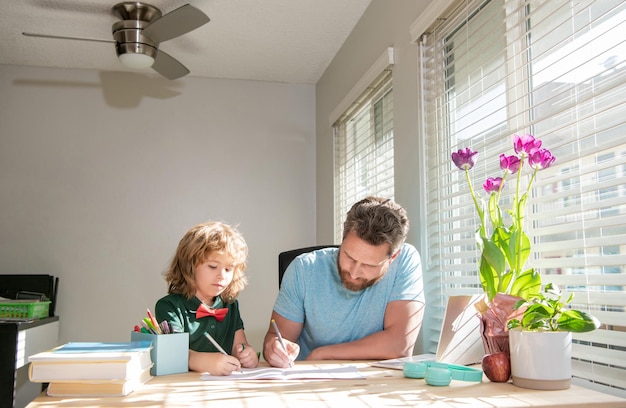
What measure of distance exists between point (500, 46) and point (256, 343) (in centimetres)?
281

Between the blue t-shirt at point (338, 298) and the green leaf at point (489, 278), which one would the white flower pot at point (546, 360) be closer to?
the green leaf at point (489, 278)

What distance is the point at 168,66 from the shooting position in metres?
3.19

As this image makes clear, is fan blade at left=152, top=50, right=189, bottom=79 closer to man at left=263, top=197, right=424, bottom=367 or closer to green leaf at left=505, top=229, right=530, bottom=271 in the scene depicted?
man at left=263, top=197, right=424, bottom=367

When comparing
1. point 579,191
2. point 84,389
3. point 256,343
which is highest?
point 579,191

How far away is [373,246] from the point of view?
69.0 inches

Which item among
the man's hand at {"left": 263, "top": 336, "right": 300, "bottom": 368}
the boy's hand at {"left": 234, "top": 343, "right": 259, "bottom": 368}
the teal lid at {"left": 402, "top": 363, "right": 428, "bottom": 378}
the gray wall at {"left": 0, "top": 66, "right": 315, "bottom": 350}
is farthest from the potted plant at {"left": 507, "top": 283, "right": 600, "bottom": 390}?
the gray wall at {"left": 0, "top": 66, "right": 315, "bottom": 350}

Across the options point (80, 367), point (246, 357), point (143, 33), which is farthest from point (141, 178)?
point (80, 367)

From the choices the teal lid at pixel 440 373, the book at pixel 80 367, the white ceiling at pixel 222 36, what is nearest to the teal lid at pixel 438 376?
the teal lid at pixel 440 373

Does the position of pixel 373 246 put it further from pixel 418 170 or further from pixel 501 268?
pixel 418 170

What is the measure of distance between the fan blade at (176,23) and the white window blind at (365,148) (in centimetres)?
90

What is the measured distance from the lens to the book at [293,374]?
1345 millimetres

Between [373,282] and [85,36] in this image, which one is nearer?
[373,282]

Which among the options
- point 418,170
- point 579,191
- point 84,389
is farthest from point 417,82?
point 84,389

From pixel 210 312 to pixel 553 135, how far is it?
113 cm
